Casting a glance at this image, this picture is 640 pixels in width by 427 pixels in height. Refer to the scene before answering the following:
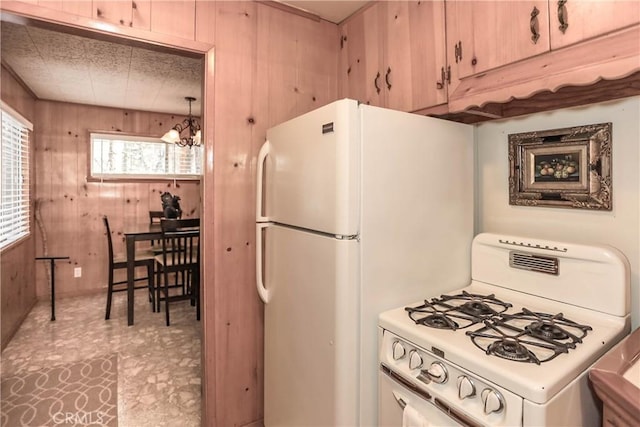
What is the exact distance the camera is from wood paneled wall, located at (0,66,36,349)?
9.72 ft

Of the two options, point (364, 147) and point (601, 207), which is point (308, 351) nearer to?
point (364, 147)

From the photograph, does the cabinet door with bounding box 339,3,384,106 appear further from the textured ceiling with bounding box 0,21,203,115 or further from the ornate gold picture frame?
the textured ceiling with bounding box 0,21,203,115

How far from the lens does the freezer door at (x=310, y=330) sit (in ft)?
4.09

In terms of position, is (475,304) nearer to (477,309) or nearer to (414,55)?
(477,309)

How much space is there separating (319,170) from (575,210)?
42.1 inches

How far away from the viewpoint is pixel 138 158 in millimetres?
4633

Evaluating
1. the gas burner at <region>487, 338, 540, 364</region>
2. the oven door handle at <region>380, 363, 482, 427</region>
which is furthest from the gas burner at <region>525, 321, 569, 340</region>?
the oven door handle at <region>380, 363, 482, 427</region>

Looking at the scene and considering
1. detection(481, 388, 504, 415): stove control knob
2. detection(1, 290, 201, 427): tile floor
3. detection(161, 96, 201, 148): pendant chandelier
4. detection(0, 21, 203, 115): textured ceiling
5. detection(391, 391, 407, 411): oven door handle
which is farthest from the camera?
detection(161, 96, 201, 148): pendant chandelier

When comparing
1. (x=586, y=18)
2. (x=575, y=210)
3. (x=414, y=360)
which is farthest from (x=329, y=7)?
(x=414, y=360)

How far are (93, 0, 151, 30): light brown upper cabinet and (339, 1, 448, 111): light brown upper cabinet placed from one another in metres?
1.09

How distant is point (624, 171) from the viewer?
127 cm

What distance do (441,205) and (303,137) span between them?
0.67 metres

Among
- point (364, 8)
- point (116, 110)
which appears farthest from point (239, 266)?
point (116, 110)

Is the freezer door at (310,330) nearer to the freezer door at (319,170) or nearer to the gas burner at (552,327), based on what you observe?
the freezer door at (319,170)
